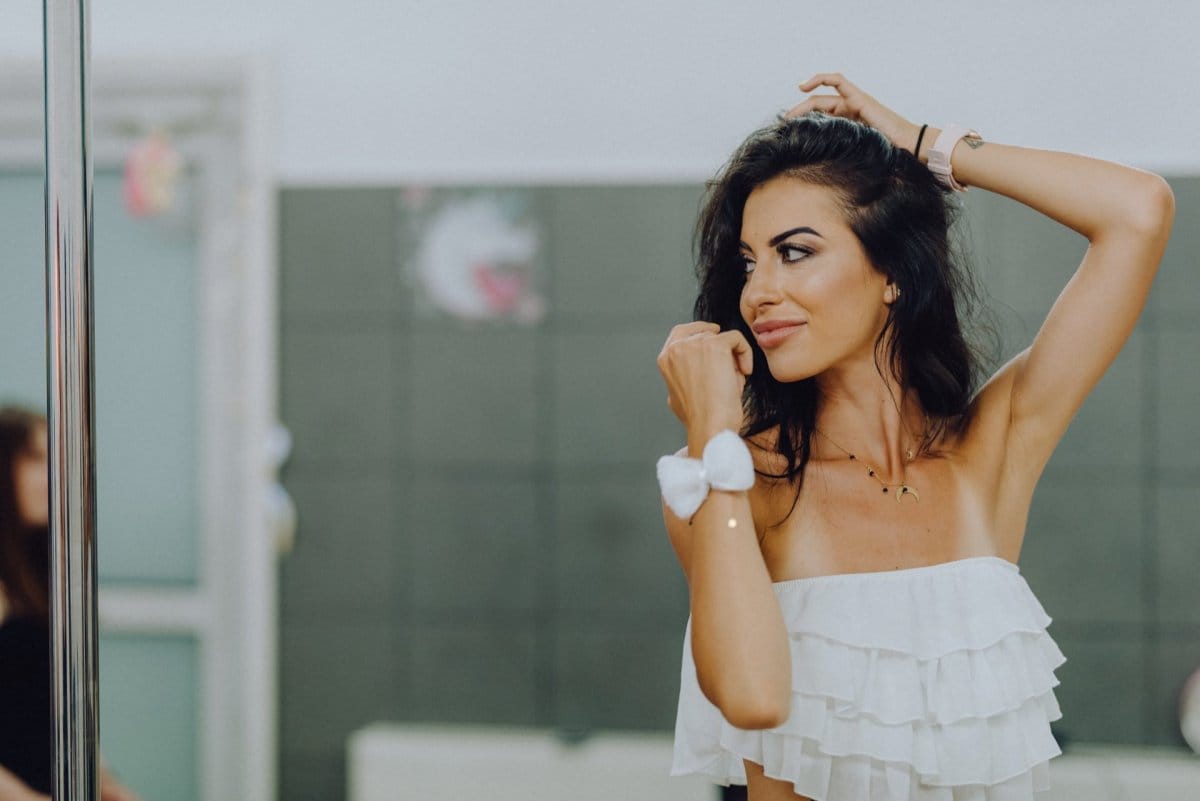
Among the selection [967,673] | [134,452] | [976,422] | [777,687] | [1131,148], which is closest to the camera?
[777,687]

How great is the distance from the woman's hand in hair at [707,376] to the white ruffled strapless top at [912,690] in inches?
7.4

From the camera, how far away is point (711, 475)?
82 cm

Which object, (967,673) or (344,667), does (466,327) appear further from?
(967,673)

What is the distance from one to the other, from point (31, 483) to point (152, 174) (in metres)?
0.78

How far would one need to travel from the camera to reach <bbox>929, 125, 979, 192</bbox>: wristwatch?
907 mm

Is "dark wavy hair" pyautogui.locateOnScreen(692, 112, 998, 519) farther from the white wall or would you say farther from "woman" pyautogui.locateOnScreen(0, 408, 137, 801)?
"woman" pyautogui.locateOnScreen(0, 408, 137, 801)

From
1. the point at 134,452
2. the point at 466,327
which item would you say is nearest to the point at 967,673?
the point at 466,327

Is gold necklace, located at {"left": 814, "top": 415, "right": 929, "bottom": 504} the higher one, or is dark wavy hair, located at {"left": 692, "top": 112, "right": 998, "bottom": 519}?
dark wavy hair, located at {"left": 692, "top": 112, "right": 998, "bottom": 519}

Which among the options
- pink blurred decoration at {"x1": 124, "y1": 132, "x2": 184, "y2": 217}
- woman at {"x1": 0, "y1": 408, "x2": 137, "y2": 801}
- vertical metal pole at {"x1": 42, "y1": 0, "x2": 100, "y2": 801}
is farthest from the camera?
pink blurred decoration at {"x1": 124, "y1": 132, "x2": 184, "y2": 217}

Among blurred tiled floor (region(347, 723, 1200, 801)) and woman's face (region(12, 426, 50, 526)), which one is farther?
blurred tiled floor (region(347, 723, 1200, 801))

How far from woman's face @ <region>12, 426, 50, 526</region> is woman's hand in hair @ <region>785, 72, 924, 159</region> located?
1.40 m

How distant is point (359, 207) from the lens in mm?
2121

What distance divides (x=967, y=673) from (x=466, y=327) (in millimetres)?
1394

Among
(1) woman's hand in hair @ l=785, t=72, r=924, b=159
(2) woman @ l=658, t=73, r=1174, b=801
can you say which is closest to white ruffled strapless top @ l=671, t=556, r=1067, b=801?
(2) woman @ l=658, t=73, r=1174, b=801
